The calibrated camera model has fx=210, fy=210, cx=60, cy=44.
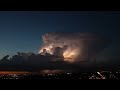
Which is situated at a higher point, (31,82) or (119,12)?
(119,12)
